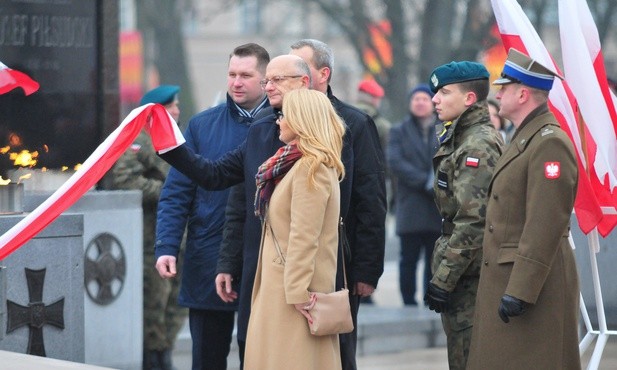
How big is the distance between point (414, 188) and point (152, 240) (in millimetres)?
3305

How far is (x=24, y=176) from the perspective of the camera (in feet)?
26.7

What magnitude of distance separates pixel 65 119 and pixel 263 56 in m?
1.97

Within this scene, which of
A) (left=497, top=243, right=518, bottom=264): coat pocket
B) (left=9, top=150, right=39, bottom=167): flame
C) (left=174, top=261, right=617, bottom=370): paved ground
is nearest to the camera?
(left=497, top=243, right=518, bottom=264): coat pocket

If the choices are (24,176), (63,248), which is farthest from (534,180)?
(24,176)

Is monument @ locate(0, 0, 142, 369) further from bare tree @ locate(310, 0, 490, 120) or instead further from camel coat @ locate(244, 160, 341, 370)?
bare tree @ locate(310, 0, 490, 120)

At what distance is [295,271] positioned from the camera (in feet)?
18.5

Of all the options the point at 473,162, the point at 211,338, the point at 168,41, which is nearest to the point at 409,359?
the point at 211,338

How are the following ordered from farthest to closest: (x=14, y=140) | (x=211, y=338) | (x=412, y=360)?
(x=412, y=360) < (x=14, y=140) < (x=211, y=338)

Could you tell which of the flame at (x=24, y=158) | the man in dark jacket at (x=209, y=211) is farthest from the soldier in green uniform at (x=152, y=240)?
the man in dark jacket at (x=209, y=211)

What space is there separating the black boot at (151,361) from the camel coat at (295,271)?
335 cm

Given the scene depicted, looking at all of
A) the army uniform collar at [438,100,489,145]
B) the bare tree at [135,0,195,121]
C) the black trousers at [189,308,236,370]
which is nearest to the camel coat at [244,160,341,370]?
the army uniform collar at [438,100,489,145]

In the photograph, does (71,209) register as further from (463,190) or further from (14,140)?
(463,190)

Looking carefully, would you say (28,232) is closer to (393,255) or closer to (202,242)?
(202,242)

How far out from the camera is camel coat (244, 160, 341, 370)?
5.63 meters
